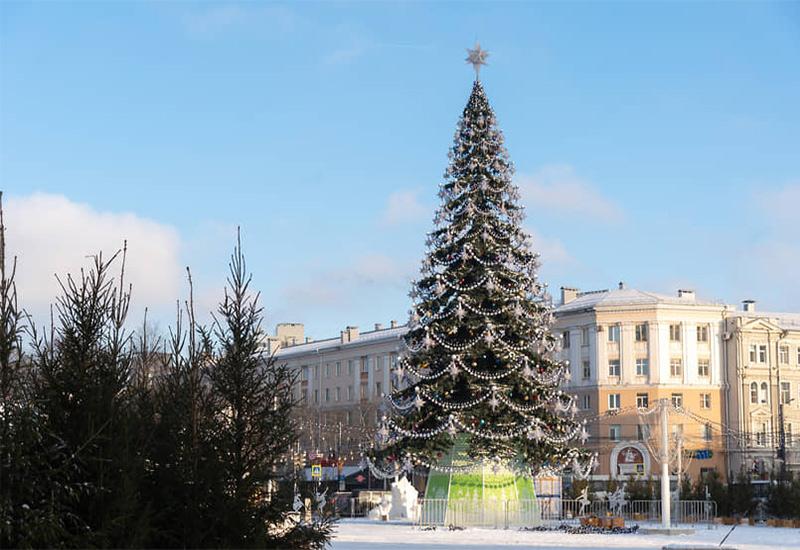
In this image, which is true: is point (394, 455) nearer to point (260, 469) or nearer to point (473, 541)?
point (473, 541)

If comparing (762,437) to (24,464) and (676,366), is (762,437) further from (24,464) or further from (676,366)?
(24,464)

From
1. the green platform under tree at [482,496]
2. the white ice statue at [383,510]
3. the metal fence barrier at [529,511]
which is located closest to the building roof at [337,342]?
the metal fence barrier at [529,511]

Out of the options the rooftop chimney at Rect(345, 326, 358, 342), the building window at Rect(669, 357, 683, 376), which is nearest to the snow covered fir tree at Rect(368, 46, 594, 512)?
the building window at Rect(669, 357, 683, 376)

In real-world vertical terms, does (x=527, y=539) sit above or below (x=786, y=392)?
below

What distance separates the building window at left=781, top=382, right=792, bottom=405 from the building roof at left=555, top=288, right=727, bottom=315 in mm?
7676

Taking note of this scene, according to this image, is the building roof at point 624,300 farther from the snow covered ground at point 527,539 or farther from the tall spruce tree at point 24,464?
the tall spruce tree at point 24,464

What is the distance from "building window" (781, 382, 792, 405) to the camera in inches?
3691

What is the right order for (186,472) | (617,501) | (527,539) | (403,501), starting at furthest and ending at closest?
(617,501) → (403,501) → (527,539) → (186,472)

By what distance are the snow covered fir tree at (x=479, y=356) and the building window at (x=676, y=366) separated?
52.6 m

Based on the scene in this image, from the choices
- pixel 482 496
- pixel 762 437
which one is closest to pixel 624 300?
pixel 762 437

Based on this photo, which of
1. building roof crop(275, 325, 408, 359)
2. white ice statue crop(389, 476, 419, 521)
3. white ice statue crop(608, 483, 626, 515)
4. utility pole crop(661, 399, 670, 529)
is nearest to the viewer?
utility pole crop(661, 399, 670, 529)

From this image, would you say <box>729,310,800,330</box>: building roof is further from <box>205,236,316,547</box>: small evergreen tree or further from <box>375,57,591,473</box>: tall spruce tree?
<box>205,236,316,547</box>: small evergreen tree

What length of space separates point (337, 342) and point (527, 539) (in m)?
86.5

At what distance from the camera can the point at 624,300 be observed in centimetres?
9319
